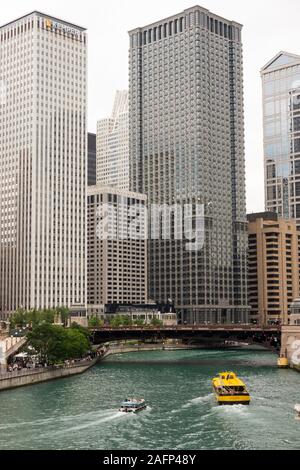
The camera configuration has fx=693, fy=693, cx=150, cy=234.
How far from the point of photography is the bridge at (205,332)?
166875 mm

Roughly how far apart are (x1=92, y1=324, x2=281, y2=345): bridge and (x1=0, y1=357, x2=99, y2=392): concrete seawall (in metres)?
41.3

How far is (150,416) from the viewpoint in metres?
77.6

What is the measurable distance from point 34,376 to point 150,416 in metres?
36.9

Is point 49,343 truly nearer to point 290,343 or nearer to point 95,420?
point 95,420

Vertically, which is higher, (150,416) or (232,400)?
(232,400)

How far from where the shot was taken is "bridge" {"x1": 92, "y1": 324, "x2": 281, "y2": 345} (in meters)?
167

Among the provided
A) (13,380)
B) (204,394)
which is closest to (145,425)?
(204,394)

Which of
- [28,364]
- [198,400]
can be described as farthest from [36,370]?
[198,400]

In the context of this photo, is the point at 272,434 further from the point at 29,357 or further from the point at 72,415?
the point at 29,357

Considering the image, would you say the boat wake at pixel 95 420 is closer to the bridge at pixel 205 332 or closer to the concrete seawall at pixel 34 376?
the concrete seawall at pixel 34 376

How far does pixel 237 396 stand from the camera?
87750mm

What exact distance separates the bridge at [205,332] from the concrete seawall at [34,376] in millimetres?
41273

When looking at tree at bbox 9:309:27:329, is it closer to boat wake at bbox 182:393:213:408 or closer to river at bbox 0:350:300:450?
river at bbox 0:350:300:450

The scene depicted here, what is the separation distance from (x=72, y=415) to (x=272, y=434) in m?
23.8
